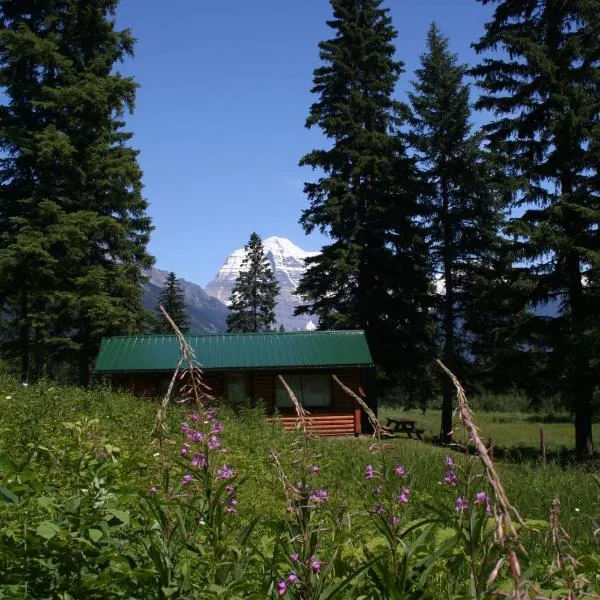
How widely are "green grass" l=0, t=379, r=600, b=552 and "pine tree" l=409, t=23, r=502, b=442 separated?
14626 mm

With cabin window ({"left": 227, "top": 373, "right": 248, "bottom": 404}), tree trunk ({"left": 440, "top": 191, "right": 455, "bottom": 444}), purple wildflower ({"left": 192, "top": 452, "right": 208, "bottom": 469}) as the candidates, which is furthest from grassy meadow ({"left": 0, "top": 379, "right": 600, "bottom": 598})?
tree trunk ({"left": 440, "top": 191, "right": 455, "bottom": 444})

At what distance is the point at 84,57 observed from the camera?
25469mm

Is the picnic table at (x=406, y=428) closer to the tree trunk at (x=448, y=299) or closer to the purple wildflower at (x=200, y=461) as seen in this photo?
the tree trunk at (x=448, y=299)

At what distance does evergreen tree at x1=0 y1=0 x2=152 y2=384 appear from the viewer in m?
22.6

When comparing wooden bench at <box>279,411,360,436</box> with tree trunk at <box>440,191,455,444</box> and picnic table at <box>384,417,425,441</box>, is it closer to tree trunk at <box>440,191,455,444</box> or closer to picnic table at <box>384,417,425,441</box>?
picnic table at <box>384,417,425,441</box>

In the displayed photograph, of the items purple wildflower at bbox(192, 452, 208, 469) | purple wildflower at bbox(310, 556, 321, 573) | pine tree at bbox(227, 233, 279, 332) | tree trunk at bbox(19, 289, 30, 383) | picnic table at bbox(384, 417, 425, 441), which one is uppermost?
pine tree at bbox(227, 233, 279, 332)

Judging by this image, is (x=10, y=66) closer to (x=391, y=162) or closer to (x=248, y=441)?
(x=391, y=162)

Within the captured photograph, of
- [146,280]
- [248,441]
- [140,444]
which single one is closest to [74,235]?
[146,280]

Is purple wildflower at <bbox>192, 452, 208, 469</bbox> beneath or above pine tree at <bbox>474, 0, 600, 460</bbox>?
beneath

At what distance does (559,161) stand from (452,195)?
864cm

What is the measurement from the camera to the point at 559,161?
771 inches

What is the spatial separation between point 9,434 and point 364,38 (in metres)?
26.0

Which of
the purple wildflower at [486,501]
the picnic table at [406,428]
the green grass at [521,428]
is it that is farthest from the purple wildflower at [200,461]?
the green grass at [521,428]

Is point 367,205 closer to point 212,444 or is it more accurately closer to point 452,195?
point 452,195
